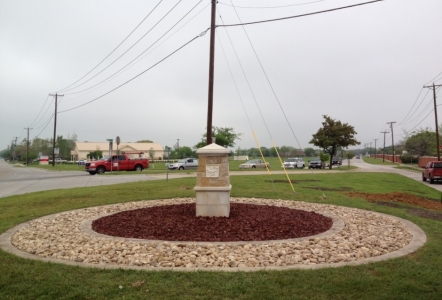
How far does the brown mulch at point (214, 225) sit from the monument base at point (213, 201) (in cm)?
25

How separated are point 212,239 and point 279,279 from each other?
8.05ft

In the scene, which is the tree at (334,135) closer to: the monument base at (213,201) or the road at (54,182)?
the road at (54,182)

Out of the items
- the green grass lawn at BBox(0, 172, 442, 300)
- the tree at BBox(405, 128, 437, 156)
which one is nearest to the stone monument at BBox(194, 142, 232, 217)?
the green grass lawn at BBox(0, 172, 442, 300)

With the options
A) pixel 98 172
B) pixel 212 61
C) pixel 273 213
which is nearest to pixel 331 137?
pixel 98 172

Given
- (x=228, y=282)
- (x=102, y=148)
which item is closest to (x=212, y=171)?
(x=228, y=282)

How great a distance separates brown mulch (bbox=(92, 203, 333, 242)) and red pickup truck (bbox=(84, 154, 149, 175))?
24.5 metres

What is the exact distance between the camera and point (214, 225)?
27.0 feet

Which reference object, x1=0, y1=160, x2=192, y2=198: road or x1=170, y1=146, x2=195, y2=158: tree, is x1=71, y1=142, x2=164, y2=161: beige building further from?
x1=0, y1=160, x2=192, y2=198: road

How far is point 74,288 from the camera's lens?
4418mm

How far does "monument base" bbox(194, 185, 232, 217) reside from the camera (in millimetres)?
9180

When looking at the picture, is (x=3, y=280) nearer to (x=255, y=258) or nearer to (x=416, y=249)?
(x=255, y=258)

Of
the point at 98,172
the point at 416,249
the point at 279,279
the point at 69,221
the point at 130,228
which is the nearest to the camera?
the point at 279,279

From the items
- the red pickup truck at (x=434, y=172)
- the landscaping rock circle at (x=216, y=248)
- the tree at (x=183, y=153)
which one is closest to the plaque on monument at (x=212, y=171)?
the landscaping rock circle at (x=216, y=248)

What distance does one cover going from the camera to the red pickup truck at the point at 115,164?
3338cm
